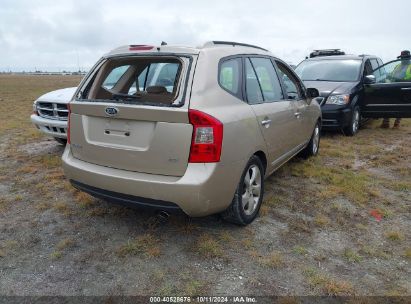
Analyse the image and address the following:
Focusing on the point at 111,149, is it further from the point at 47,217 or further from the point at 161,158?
the point at 47,217

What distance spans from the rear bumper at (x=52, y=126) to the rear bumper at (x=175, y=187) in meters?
2.81

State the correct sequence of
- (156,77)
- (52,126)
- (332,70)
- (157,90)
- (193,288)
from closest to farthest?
(193,288) < (157,90) < (156,77) < (52,126) < (332,70)

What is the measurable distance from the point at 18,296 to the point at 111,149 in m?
1.32

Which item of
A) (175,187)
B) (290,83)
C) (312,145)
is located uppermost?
(290,83)

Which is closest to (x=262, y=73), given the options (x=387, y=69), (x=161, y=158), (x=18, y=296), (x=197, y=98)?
(x=197, y=98)

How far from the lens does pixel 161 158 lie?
3145 mm

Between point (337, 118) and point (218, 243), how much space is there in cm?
526

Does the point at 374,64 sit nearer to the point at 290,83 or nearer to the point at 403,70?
the point at 403,70

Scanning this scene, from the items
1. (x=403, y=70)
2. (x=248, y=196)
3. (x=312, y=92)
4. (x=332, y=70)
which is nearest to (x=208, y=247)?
(x=248, y=196)

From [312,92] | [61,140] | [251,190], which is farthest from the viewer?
[61,140]

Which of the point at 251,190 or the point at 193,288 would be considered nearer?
the point at 193,288

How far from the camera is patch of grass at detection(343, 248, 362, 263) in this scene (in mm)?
3282

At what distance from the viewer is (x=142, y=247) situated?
3459mm

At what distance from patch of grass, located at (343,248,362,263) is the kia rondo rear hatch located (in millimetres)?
1602
